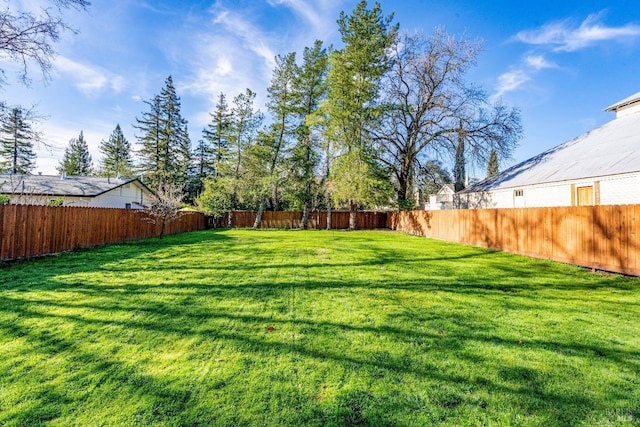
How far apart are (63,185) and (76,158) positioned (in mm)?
28139

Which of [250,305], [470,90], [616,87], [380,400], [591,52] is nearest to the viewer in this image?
[380,400]

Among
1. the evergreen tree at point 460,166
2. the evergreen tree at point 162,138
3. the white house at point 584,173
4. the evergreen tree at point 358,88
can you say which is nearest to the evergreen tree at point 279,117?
the evergreen tree at point 358,88

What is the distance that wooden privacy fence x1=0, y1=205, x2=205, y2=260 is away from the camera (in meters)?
7.04

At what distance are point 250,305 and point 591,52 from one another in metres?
19.4

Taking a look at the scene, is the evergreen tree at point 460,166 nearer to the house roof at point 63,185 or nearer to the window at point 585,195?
the window at point 585,195

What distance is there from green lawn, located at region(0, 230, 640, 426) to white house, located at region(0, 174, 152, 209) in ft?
48.1

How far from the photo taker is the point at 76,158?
39.2 meters

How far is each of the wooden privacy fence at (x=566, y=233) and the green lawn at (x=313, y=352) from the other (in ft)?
3.64

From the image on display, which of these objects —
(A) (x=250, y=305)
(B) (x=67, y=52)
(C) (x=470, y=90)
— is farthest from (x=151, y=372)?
(C) (x=470, y=90)

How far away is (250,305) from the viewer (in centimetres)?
393

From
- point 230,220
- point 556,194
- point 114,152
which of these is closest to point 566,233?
point 556,194

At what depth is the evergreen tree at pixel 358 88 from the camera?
18562 millimetres

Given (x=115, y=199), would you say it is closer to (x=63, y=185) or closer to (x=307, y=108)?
(x=63, y=185)

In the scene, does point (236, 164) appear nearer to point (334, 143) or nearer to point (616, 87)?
point (334, 143)
